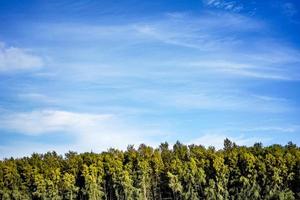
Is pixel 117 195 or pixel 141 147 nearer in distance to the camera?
pixel 117 195

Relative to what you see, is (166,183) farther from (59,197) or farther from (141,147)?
(59,197)

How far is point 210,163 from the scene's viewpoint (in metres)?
120

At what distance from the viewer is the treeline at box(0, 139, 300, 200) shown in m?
113

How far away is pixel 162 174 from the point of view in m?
126

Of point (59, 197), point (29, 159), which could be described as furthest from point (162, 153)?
point (29, 159)

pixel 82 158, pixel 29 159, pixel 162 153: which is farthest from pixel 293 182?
pixel 29 159

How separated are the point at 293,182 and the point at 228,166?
15.6 meters

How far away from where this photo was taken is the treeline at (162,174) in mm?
112625

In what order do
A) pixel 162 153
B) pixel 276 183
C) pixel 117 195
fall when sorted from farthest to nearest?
pixel 162 153 < pixel 117 195 < pixel 276 183

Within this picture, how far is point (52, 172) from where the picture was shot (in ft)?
410

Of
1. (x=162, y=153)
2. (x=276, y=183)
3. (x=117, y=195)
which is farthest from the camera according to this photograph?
(x=162, y=153)

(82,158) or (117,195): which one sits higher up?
(82,158)

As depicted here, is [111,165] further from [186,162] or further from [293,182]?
[293,182]

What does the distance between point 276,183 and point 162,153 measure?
32.7 meters
